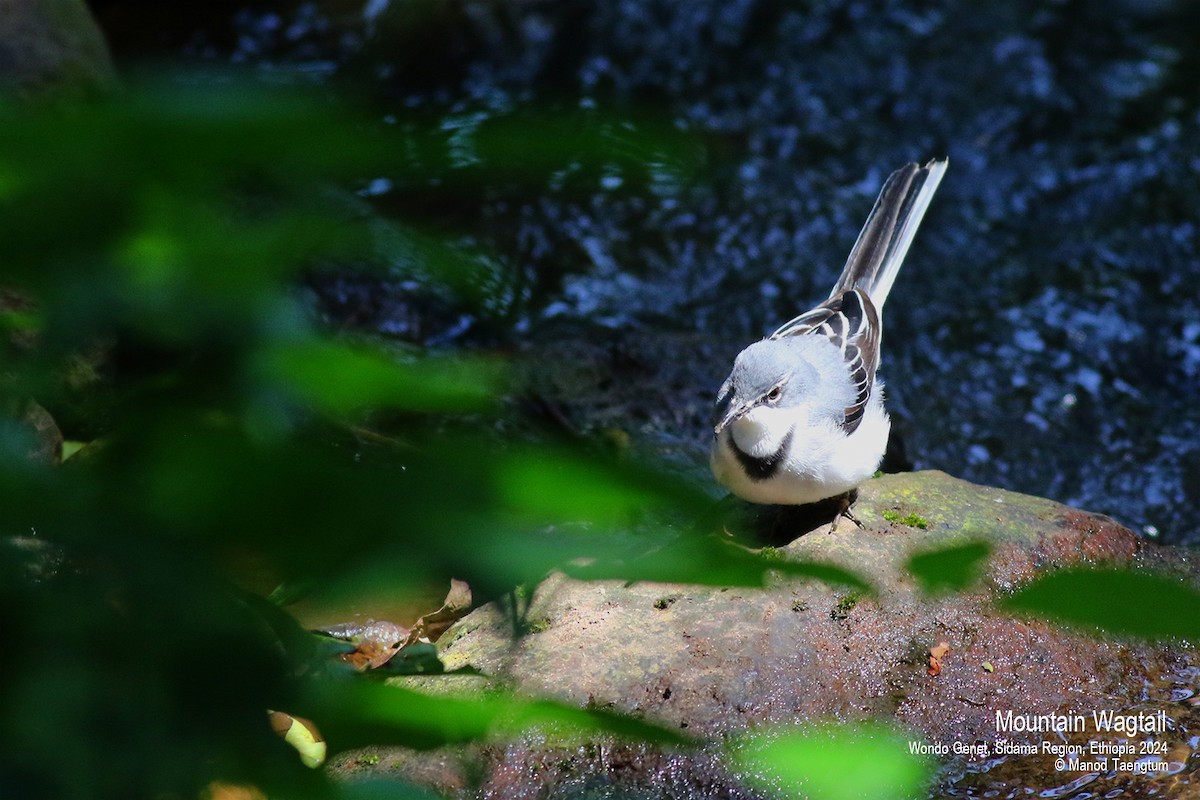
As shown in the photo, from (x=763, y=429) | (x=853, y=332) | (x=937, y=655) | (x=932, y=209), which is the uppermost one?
(x=763, y=429)

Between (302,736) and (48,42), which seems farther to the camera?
(48,42)

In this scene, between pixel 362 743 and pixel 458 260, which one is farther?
pixel 458 260

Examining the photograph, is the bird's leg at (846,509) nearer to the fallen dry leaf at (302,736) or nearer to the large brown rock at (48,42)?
the fallen dry leaf at (302,736)

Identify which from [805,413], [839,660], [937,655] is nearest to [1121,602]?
[839,660]

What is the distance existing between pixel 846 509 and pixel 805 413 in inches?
15.2

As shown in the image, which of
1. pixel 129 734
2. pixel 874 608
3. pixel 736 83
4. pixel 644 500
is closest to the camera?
pixel 129 734

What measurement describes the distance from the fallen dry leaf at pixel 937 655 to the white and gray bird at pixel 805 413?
2.36ft

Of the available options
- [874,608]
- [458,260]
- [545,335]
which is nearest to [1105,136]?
[545,335]

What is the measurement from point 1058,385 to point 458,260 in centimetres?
638

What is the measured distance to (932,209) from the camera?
26.0 ft

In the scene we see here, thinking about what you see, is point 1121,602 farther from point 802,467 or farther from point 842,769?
point 802,467

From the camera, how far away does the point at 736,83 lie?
8.88 meters

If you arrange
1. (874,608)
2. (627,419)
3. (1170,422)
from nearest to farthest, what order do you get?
(874,608), (627,419), (1170,422)

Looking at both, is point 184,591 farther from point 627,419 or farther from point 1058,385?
point 1058,385
